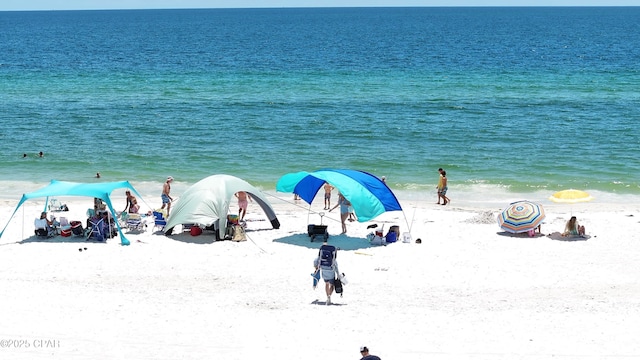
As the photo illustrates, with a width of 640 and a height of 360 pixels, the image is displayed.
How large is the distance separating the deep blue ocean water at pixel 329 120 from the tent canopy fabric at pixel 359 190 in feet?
28.4

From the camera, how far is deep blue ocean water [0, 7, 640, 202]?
31.7 meters

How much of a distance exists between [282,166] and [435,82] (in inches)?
1075

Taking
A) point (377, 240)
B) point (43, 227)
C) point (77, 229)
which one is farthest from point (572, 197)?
point (43, 227)

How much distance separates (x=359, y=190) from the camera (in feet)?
65.7

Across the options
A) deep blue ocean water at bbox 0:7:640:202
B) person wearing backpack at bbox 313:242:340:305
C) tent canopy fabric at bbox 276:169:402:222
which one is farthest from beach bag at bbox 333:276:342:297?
deep blue ocean water at bbox 0:7:640:202

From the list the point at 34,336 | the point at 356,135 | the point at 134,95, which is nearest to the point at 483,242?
the point at 34,336

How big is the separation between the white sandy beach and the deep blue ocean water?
28.8 ft

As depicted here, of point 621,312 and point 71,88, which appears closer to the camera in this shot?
point 621,312

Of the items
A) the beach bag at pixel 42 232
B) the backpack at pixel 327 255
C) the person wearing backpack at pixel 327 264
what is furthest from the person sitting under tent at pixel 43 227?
the backpack at pixel 327 255

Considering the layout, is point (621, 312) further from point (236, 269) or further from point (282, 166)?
point (282, 166)

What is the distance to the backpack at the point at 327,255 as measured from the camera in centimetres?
1523

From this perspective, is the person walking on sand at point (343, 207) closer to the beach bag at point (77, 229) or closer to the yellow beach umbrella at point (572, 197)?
the yellow beach umbrella at point (572, 197)

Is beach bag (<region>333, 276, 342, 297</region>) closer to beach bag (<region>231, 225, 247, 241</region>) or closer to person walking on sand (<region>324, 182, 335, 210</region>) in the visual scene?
beach bag (<region>231, 225, 247, 241</region>)

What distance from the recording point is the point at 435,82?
57.2 m
